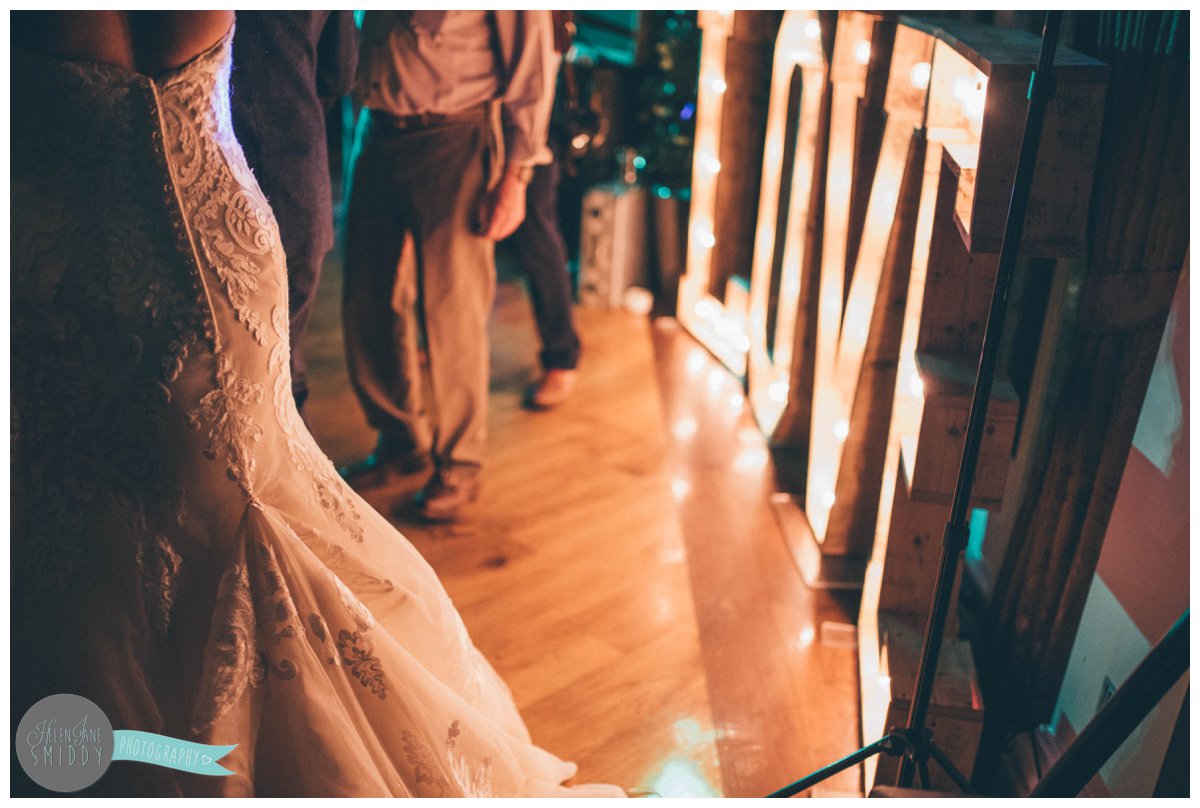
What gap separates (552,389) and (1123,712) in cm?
250

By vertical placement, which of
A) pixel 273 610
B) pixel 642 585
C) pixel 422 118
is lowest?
pixel 642 585

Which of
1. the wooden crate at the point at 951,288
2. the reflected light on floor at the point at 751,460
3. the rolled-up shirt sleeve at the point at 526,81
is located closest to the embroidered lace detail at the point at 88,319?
the wooden crate at the point at 951,288

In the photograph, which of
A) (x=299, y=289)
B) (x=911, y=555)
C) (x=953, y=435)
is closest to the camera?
(x=953, y=435)

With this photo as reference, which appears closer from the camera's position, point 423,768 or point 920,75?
point 423,768

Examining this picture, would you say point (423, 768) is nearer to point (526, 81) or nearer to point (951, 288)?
point (951, 288)

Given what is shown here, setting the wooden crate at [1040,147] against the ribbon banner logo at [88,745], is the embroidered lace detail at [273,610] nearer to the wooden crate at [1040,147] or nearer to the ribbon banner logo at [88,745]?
the ribbon banner logo at [88,745]

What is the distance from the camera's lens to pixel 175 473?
1.37m

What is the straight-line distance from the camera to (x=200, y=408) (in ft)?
4.44

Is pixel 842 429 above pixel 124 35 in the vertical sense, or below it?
below

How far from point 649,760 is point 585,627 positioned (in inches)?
17.4

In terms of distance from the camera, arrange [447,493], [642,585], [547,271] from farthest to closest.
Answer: [547,271] → [447,493] → [642,585]

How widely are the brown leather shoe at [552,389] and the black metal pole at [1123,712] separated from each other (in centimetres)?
239

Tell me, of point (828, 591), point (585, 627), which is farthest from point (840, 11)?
point (585, 627)

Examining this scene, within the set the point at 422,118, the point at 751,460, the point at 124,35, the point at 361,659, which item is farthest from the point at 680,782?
the point at 422,118
